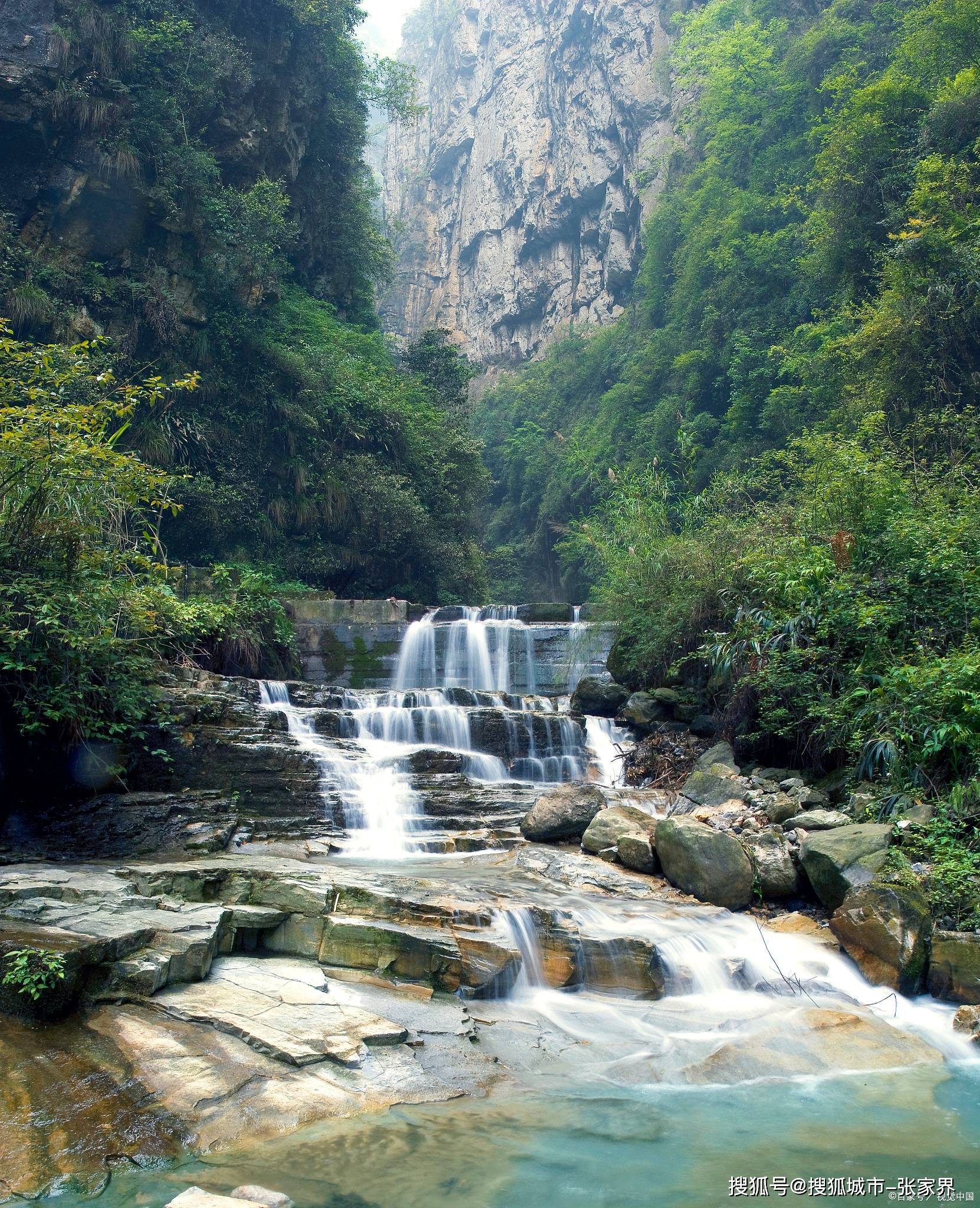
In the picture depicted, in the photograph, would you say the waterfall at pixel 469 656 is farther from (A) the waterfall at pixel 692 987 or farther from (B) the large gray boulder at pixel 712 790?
(A) the waterfall at pixel 692 987

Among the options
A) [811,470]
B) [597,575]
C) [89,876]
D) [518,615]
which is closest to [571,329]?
[597,575]

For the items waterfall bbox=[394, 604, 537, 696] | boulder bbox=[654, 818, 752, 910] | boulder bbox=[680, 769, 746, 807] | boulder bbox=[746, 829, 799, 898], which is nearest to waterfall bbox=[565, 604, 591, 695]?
waterfall bbox=[394, 604, 537, 696]

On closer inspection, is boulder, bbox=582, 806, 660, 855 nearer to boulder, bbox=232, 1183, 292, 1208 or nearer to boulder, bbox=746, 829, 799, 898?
boulder, bbox=746, 829, 799, 898

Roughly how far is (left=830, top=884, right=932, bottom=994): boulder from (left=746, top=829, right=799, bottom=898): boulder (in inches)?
37.4

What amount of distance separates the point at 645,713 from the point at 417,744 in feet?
10.9

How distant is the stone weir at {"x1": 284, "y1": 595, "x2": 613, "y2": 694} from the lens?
15.8 meters

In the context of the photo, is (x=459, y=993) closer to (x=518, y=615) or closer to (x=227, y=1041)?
(x=227, y=1041)

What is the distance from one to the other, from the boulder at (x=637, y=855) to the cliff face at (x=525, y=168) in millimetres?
29845

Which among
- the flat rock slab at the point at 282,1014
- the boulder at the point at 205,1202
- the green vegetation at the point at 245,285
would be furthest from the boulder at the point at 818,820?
the green vegetation at the point at 245,285

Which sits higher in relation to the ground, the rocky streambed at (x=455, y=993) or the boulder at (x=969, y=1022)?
the rocky streambed at (x=455, y=993)

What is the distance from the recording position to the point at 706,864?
7.02m

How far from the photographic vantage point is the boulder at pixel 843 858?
6340 mm

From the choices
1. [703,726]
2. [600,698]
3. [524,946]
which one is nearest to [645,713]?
[703,726]

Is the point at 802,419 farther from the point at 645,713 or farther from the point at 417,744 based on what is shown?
the point at 417,744
